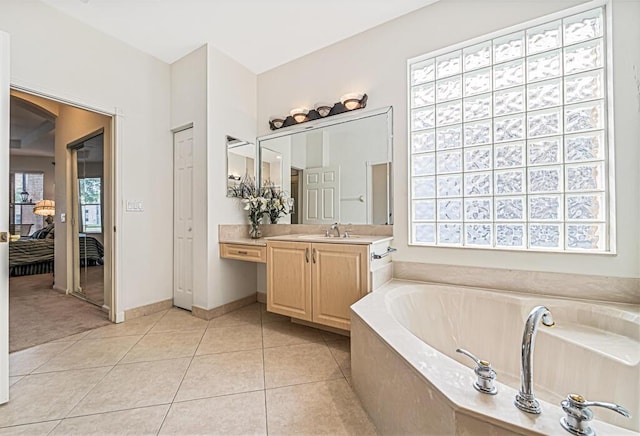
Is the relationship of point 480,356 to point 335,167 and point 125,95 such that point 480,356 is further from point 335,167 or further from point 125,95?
point 125,95

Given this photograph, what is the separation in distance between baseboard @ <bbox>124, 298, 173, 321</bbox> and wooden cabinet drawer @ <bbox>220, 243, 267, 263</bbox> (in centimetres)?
88

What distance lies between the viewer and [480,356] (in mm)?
1760

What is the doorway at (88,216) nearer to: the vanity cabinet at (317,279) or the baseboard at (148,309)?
the baseboard at (148,309)

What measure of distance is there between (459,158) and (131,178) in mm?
3057

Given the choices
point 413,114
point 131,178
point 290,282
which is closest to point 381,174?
point 413,114

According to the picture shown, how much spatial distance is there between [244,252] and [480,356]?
206cm

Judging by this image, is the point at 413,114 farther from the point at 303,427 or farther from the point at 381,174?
the point at 303,427

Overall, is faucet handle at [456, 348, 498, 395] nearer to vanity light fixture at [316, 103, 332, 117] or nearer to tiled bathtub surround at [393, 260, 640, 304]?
tiled bathtub surround at [393, 260, 640, 304]

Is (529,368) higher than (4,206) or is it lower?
lower

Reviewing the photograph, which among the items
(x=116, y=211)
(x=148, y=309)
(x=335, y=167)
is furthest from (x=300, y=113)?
(x=148, y=309)

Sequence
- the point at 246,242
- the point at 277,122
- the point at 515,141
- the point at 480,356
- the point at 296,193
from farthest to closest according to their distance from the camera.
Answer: the point at 277,122, the point at 296,193, the point at 246,242, the point at 515,141, the point at 480,356

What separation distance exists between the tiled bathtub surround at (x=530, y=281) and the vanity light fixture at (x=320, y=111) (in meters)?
1.49

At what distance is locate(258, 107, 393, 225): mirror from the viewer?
2500mm

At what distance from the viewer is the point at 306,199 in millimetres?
2941
